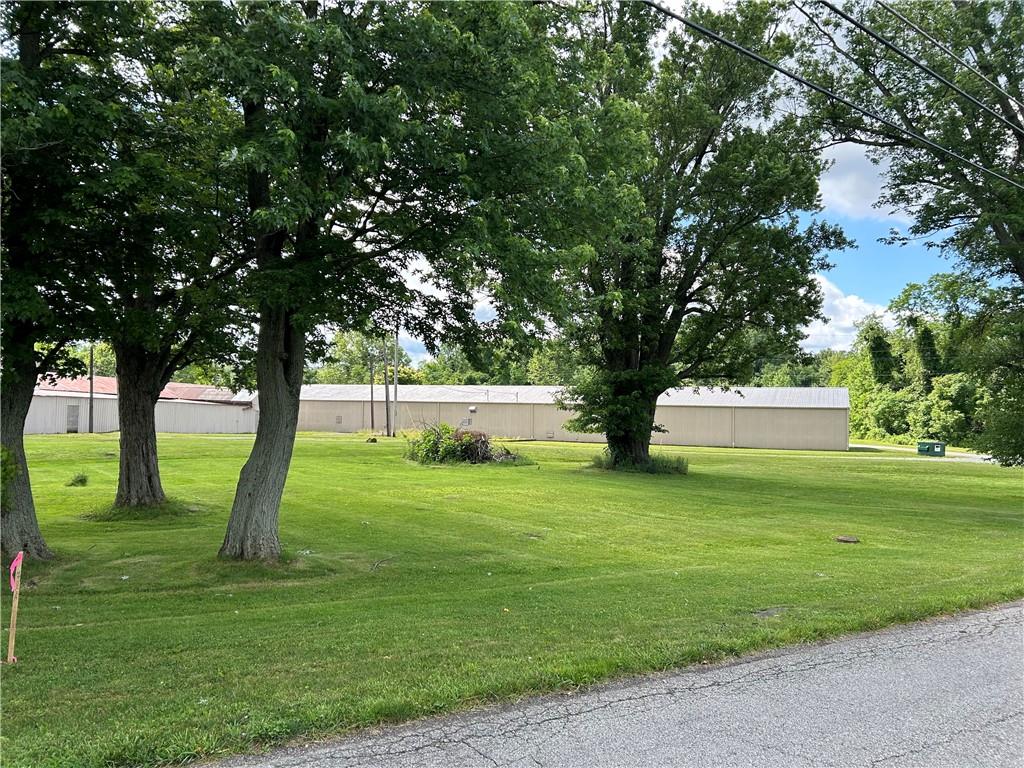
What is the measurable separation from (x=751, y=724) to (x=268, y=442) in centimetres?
755

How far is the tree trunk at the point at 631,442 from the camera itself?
25516mm

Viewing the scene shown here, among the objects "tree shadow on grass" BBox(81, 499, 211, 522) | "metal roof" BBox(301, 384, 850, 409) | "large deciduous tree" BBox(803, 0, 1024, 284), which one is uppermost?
"large deciduous tree" BBox(803, 0, 1024, 284)

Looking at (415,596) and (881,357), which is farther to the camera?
(881,357)

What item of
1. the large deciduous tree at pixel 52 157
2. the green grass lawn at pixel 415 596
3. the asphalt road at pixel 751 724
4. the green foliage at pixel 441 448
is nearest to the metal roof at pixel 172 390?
the green foliage at pixel 441 448

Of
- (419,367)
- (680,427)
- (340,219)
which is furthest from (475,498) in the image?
(419,367)

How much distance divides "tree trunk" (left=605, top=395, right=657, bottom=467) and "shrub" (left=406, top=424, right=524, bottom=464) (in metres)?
3.93

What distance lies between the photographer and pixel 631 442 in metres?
26.0

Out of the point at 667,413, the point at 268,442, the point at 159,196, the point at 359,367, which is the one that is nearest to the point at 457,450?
the point at 268,442

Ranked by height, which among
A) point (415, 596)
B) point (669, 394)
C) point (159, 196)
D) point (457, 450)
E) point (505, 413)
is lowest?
point (415, 596)

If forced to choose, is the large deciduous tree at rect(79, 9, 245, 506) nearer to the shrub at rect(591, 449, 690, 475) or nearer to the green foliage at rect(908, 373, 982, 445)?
the shrub at rect(591, 449, 690, 475)

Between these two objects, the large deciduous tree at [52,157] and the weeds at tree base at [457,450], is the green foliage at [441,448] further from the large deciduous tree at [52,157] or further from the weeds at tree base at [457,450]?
the large deciduous tree at [52,157]

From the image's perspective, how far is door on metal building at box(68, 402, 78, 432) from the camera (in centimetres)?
4659

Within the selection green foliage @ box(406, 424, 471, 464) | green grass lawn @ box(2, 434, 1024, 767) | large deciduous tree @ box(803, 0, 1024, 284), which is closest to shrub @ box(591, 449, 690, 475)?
green foliage @ box(406, 424, 471, 464)

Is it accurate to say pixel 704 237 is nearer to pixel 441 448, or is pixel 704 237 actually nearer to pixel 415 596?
pixel 441 448
